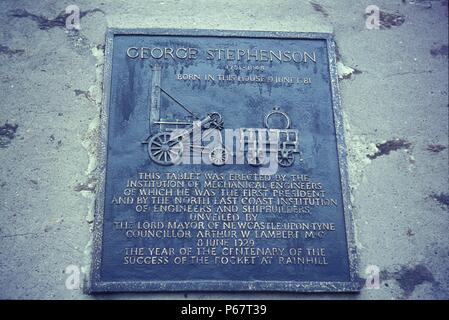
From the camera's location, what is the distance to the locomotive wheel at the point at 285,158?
12.7ft

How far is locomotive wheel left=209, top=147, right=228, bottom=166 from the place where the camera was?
383cm

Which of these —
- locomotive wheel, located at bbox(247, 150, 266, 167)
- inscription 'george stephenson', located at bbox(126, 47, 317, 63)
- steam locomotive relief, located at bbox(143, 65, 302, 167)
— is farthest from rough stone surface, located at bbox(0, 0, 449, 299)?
locomotive wheel, located at bbox(247, 150, 266, 167)

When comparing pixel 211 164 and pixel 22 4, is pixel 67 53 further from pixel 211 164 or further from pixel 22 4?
pixel 211 164

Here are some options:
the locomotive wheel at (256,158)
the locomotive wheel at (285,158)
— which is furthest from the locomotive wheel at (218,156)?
the locomotive wheel at (285,158)

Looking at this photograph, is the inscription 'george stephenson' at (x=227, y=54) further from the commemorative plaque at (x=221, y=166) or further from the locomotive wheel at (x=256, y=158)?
the locomotive wheel at (x=256, y=158)

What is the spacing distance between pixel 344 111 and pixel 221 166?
149 centimetres

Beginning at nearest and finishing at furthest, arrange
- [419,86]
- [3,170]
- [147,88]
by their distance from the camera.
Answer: [3,170] < [147,88] < [419,86]

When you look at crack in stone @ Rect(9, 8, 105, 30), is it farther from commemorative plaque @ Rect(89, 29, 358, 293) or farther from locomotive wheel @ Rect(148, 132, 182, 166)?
locomotive wheel @ Rect(148, 132, 182, 166)

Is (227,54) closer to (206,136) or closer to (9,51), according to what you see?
(206,136)

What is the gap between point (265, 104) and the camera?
13.4 feet
